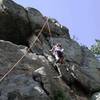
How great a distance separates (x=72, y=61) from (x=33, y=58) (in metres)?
4.13

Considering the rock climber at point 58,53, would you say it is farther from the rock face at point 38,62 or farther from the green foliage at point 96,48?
the green foliage at point 96,48

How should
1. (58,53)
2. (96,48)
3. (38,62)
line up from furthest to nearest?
(96,48)
(58,53)
(38,62)

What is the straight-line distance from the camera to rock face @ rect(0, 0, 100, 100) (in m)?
13.6

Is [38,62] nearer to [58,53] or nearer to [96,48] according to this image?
[58,53]

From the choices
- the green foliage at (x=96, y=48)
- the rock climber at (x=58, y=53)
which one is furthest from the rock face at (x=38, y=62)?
the green foliage at (x=96, y=48)

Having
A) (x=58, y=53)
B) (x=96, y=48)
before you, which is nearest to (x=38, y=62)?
(x=58, y=53)

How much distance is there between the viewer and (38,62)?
1741 centimetres

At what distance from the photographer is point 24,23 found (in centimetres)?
2161

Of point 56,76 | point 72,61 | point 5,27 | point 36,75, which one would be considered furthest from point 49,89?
point 5,27

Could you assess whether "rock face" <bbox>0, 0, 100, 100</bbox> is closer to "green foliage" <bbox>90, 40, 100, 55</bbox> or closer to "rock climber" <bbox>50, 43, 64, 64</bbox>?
"rock climber" <bbox>50, 43, 64, 64</bbox>

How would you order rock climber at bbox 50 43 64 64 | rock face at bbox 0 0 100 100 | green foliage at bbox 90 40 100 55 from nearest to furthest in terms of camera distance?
rock face at bbox 0 0 100 100
rock climber at bbox 50 43 64 64
green foliage at bbox 90 40 100 55

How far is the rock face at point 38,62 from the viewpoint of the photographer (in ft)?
44.6

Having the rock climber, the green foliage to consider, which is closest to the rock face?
the rock climber

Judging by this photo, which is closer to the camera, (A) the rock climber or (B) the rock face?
(B) the rock face
